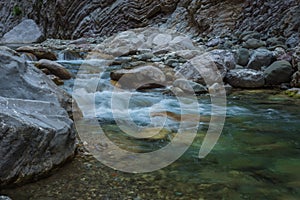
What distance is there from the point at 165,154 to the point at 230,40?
1030cm

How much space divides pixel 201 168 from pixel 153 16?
650 inches

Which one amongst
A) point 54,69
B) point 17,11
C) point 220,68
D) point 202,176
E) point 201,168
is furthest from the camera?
point 17,11

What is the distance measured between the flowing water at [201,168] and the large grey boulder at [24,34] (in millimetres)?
16831

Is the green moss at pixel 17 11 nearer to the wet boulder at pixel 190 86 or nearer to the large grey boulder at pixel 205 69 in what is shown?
the large grey boulder at pixel 205 69

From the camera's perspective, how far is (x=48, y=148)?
102 inches

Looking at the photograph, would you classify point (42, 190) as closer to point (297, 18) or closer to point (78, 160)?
point (78, 160)

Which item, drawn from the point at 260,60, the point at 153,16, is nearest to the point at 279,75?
the point at 260,60

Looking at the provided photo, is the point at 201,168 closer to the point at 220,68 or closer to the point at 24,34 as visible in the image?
the point at 220,68

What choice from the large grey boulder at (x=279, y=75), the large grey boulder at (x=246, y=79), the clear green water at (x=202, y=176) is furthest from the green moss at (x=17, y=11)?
the clear green water at (x=202, y=176)

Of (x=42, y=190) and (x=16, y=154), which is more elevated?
(x=16, y=154)

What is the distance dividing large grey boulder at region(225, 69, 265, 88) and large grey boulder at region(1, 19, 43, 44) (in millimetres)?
15817

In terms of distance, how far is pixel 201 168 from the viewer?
2.89 meters

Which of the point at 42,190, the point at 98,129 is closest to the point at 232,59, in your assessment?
the point at 98,129

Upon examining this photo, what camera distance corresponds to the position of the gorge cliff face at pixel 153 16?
12.5 metres
